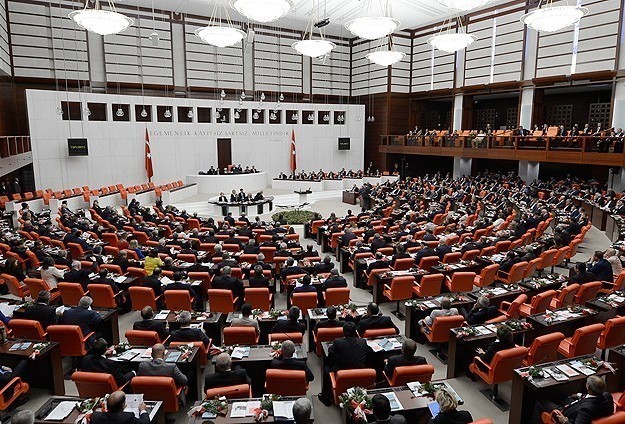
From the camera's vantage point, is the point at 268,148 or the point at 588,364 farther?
the point at 268,148

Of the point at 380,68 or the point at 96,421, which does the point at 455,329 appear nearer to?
the point at 96,421

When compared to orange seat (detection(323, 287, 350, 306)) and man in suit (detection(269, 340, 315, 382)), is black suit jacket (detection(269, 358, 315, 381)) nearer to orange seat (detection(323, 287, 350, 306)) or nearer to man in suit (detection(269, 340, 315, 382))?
man in suit (detection(269, 340, 315, 382))

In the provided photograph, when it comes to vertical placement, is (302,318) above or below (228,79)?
below

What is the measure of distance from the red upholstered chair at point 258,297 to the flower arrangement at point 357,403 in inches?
148

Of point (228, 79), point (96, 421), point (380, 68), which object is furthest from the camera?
point (380, 68)

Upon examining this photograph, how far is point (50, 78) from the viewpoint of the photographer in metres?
24.7

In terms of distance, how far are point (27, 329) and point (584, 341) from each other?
8556mm

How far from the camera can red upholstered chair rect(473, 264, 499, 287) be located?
969 centimetres

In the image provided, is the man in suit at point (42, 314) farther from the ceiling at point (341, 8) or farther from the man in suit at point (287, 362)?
the ceiling at point (341, 8)

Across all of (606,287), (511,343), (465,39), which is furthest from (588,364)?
(465,39)

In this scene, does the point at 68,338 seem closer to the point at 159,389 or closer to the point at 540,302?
the point at 159,389

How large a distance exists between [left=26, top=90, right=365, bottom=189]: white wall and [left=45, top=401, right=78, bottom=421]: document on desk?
2262 centimetres

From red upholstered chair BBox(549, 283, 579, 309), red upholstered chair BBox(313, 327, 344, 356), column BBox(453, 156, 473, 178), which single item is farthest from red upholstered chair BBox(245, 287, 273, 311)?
column BBox(453, 156, 473, 178)

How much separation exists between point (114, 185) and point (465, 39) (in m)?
21.6
